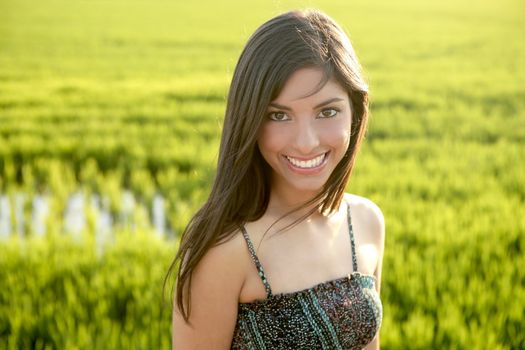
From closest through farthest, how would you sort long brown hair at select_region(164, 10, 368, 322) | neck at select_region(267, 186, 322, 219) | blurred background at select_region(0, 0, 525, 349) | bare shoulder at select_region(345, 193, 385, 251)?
long brown hair at select_region(164, 10, 368, 322)
neck at select_region(267, 186, 322, 219)
bare shoulder at select_region(345, 193, 385, 251)
blurred background at select_region(0, 0, 525, 349)

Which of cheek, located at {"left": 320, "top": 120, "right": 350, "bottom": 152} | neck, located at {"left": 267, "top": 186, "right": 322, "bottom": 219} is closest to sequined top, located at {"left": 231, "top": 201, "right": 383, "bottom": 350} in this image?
neck, located at {"left": 267, "top": 186, "right": 322, "bottom": 219}

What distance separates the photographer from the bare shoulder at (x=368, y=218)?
1777 mm

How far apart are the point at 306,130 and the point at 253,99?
0.13m

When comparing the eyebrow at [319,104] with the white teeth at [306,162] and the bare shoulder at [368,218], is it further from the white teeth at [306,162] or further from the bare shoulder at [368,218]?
the bare shoulder at [368,218]

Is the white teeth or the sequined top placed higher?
the white teeth

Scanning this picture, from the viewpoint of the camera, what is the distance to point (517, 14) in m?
23.5

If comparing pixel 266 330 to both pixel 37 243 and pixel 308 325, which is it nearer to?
pixel 308 325

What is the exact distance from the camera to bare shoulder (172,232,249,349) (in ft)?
4.83

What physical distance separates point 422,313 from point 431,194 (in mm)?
2021

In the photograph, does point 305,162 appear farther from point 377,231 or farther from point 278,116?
point 377,231

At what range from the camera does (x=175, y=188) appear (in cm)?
528

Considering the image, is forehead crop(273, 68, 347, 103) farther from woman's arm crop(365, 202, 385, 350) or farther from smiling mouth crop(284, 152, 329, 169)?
→ woman's arm crop(365, 202, 385, 350)

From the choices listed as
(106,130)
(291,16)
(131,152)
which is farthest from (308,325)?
(106,130)

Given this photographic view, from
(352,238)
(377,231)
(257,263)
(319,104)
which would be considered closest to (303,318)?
(257,263)
